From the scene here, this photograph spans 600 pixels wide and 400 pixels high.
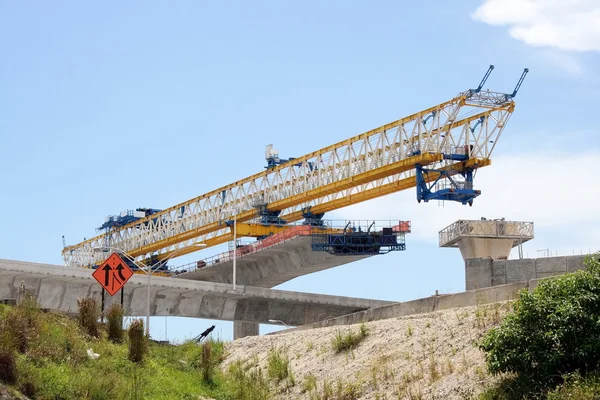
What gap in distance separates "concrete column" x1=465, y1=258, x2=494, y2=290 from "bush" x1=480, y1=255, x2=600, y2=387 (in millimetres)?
15923

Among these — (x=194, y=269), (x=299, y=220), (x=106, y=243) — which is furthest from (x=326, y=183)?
(x=106, y=243)

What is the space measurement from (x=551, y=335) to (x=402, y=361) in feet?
18.7

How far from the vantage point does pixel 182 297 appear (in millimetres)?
58312

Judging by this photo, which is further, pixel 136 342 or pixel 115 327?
pixel 115 327

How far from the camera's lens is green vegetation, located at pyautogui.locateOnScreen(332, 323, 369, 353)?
93.4 feet

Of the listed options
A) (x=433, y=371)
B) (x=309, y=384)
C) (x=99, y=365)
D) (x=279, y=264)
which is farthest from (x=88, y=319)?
(x=279, y=264)

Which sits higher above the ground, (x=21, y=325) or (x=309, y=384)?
(x=21, y=325)

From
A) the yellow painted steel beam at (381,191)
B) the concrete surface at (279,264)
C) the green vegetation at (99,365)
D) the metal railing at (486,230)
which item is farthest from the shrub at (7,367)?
the yellow painted steel beam at (381,191)

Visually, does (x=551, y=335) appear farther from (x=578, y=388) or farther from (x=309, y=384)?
(x=309, y=384)

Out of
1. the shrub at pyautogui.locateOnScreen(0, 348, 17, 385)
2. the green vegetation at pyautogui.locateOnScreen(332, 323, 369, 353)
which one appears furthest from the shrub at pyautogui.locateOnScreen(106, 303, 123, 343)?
the shrub at pyautogui.locateOnScreen(0, 348, 17, 385)

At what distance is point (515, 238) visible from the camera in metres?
49.8

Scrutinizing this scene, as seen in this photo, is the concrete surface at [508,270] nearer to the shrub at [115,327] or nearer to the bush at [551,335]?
the bush at [551,335]

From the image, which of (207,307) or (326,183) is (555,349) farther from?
(326,183)

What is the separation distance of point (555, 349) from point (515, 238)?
2960 centimetres
